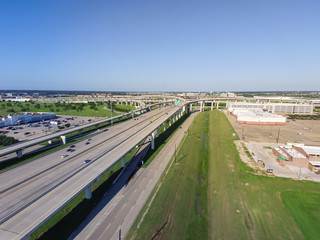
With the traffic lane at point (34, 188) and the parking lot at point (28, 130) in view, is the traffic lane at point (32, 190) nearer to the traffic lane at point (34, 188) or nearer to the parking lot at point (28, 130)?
the traffic lane at point (34, 188)

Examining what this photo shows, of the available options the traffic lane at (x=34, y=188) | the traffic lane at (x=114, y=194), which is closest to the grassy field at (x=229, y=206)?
the traffic lane at (x=114, y=194)

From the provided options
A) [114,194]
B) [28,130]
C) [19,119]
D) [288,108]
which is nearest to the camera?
[114,194]

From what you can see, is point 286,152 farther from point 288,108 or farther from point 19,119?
point 19,119

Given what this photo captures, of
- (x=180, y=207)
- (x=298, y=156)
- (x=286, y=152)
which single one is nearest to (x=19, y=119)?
(x=180, y=207)

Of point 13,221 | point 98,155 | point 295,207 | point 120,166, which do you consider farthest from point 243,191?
point 13,221

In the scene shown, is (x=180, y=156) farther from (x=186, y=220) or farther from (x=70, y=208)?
(x=70, y=208)

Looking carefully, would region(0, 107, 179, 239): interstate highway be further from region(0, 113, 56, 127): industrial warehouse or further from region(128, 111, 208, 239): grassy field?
region(0, 113, 56, 127): industrial warehouse
